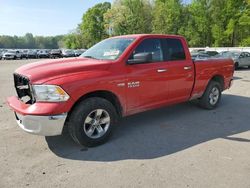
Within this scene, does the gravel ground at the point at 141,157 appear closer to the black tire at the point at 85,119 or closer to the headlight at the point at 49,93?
the black tire at the point at 85,119

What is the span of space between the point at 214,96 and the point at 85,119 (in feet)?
14.0

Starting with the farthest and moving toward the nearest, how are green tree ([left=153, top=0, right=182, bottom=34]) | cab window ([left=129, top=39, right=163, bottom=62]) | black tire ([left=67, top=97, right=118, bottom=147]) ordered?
green tree ([left=153, top=0, right=182, bottom=34])
cab window ([left=129, top=39, right=163, bottom=62])
black tire ([left=67, top=97, right=118, bottom=147])

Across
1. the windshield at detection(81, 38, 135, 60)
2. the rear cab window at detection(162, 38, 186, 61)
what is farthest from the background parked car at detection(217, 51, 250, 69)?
the windshield at detection(81, 38, 135, 60)

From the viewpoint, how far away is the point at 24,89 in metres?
4.49

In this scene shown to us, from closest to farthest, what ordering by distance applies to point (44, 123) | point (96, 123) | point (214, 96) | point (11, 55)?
point (44, 123)
point (96, 123)
point (214, 96)
point (11, 55)

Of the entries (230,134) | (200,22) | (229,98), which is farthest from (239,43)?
(230,134)

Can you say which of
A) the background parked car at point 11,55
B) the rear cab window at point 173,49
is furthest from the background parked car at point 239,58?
the background parked car at point 11,55

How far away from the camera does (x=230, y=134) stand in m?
5.18

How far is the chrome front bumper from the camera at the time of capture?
396 cm

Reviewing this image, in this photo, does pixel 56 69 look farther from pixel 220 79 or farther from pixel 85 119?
pixel 220 79

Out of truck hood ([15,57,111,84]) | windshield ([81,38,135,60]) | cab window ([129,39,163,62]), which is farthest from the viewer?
cab window ([129,39,163,62])

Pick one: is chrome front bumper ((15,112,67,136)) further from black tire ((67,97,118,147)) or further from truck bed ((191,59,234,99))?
truck bed ((191,59,234,99))

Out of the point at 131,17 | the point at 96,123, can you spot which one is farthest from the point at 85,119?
the point at 131,17

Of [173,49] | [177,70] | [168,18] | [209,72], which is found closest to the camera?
[177,70]
